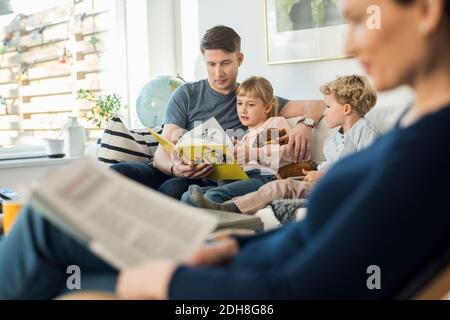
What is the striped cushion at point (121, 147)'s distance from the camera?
299 cm

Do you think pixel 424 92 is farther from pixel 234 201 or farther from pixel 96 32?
pixel 96 32

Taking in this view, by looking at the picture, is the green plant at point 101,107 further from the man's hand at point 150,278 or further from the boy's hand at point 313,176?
the man's hand at point 150,278

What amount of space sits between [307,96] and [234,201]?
1.27 metres

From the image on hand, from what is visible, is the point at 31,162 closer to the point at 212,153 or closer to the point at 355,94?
the point at 212,153

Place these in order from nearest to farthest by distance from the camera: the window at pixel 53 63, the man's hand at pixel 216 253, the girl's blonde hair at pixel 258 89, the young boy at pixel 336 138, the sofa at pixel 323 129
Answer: the man's hand at pixel 216 253 < the sofa at pixel 323 129 < the young boy at pixel 336 138 < the girl's blonde hair at pixel 258 89 < the window at pixel 53 63

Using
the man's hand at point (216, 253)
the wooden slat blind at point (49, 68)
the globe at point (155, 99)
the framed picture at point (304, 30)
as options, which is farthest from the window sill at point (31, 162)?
the man's hand at point (216, 253)

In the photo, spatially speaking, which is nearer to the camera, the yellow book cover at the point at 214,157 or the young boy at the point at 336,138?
the young boy at the point at 336,138

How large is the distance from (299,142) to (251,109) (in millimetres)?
274

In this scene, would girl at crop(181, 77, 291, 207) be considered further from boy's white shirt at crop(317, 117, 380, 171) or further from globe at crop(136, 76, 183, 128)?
globe at crop(136, 76, 183, 128)

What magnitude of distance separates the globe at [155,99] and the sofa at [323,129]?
3.77 ft

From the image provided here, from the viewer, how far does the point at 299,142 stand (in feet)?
8.51

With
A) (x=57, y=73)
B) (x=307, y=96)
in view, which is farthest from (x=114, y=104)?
(x=307, y=96)

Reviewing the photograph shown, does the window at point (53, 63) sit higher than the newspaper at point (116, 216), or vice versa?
the window at point (53, 63)

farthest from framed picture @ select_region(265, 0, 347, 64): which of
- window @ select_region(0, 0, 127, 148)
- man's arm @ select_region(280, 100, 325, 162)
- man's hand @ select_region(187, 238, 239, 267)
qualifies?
man's hand @ select_region(187, 238, 239, 267)
